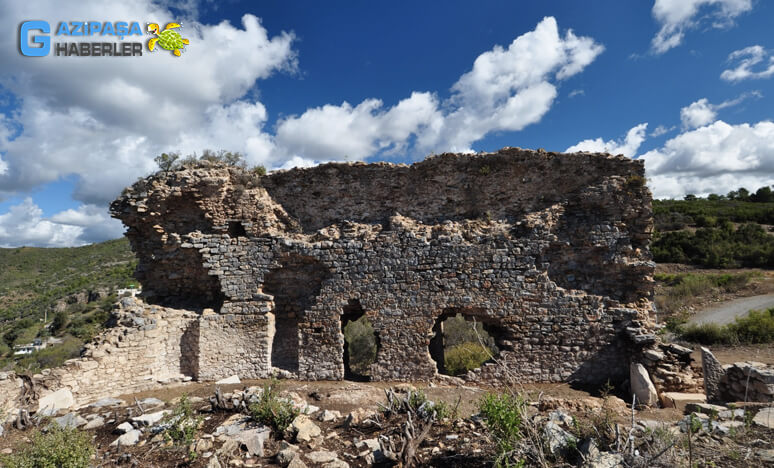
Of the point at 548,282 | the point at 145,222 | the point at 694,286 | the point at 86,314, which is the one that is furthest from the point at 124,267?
the point at 694,286

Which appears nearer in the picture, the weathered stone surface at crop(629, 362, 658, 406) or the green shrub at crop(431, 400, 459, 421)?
the green shrub at crop(431, 400, 459, 421)

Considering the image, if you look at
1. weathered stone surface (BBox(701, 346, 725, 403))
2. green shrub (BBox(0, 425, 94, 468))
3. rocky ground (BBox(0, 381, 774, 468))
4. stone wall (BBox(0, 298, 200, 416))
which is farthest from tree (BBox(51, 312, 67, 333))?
weathered stone surface (BBox(701, 346, 725, 403))

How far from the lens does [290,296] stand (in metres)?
9.29

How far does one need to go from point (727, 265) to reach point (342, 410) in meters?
30.9

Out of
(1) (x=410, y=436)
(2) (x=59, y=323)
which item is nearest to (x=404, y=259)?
(1) (x=410, y=436)

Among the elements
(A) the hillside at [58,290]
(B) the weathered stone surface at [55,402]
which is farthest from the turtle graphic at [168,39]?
(A) the hillside at [58,290]

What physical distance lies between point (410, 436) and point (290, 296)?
5.61 meters

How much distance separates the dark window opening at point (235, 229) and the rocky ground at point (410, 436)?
3948 mm

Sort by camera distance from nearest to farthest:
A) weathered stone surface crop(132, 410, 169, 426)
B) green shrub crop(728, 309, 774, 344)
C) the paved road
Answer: weathered stone surface crop(132, 410, 169, 426) < green shrub crop(728, 309, 774, 344) < the paved road

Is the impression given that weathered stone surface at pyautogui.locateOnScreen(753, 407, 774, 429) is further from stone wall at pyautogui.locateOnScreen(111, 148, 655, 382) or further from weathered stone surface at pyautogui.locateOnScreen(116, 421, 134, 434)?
weathered stone surface at pyautogui.locateOnScreen(116, 421, 134, 434)

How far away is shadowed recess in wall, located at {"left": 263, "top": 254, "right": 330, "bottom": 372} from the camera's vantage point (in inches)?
361

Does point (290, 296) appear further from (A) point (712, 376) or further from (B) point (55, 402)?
(A) point (712, 376)

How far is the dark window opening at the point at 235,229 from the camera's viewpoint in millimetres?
9562

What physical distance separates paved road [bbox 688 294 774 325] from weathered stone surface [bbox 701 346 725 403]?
462 inches
